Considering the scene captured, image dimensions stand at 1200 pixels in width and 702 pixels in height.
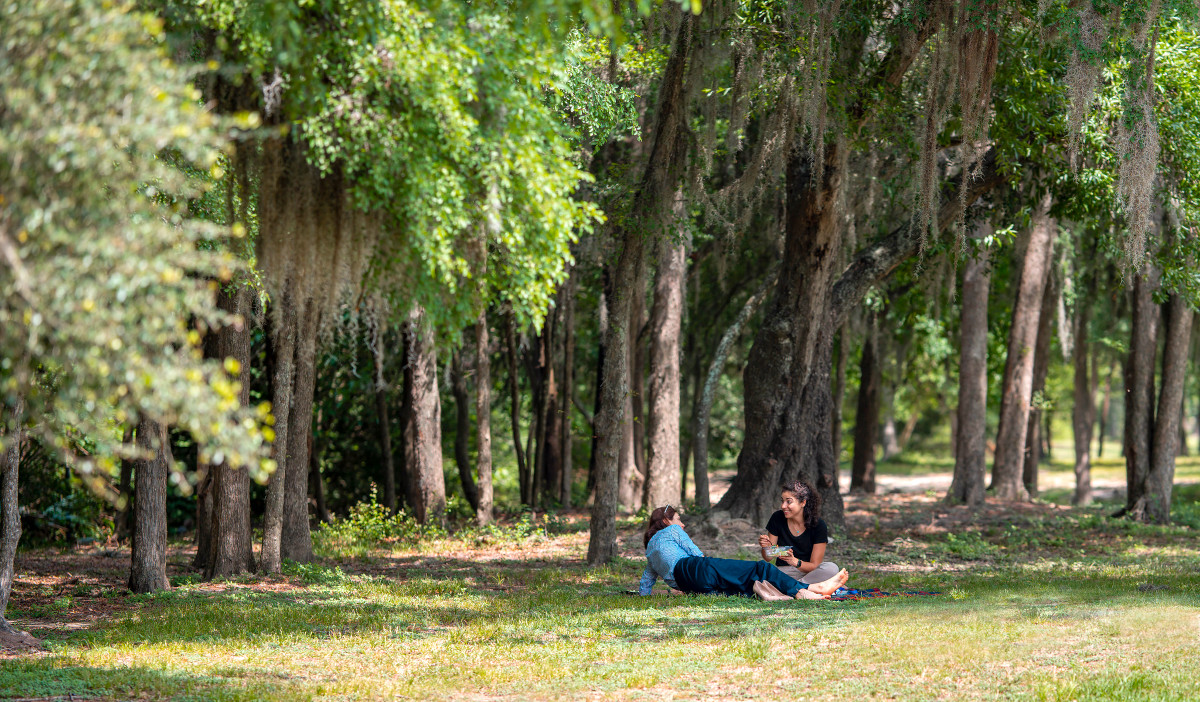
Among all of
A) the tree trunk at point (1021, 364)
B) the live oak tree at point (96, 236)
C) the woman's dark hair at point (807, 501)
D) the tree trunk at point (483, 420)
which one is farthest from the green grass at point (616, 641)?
the tree trunk at point (1021, 364)

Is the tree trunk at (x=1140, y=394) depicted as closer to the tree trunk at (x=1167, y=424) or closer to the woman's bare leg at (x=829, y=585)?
the tree trunk at (x=1167, y=424)

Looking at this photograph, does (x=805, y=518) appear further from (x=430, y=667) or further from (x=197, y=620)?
(x=197, y=620)

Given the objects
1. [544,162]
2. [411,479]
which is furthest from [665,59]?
[544,162]

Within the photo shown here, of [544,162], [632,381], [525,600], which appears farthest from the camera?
[632,381]

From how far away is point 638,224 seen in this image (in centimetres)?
1002

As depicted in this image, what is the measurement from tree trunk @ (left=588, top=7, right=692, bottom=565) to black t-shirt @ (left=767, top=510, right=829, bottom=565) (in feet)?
6.27

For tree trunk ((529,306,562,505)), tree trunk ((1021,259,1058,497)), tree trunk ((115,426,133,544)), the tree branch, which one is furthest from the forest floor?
tree trunk ((1021,259,1058,497))

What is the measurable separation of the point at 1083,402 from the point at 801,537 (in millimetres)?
16366

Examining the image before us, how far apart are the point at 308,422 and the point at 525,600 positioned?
129 inches

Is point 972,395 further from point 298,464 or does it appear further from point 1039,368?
point 298,464

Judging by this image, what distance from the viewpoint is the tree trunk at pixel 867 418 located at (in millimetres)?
19531

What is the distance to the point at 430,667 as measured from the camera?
5965 millimetres

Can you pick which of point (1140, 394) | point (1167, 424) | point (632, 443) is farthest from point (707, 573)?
point (1140, 394)

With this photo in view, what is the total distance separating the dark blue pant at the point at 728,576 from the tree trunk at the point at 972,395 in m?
9.54
